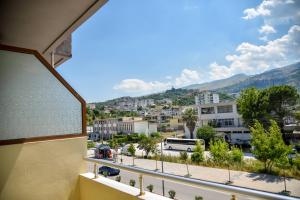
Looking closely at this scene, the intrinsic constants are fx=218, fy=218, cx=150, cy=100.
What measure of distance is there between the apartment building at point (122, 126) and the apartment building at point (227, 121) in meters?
12.5

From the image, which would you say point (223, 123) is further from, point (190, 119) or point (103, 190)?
point (103, 190)

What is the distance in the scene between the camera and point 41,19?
72.3 inches

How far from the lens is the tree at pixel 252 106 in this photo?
2228 centimetres

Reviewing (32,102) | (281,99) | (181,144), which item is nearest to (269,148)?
(181,144)

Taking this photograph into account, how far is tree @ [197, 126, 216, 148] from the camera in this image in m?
22.6

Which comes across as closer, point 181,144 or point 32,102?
point 32,102

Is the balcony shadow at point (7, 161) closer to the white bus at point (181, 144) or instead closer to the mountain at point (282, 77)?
the white bus at point (181, 144)

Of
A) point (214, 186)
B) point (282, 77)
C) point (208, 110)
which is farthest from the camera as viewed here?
point (282, 77)

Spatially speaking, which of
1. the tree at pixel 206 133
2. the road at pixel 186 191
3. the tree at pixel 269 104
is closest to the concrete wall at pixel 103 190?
the road at pixel 186 191

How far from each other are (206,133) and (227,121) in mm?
3021

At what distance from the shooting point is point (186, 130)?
26.1 meters

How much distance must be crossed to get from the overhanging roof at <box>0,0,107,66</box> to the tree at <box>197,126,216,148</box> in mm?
21775

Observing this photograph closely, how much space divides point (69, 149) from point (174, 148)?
22.2m

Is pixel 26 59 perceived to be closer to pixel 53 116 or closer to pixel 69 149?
pixel 53 116
